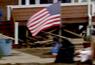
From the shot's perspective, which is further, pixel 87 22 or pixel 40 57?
pixel 87 22

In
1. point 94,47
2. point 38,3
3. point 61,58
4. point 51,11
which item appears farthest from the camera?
point 38,3

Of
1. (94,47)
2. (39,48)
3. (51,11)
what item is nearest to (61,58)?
(94,47)

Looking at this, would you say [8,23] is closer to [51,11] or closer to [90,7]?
[90,7]

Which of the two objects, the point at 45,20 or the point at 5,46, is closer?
the point at 45,20

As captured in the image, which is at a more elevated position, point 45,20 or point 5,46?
point 45,20

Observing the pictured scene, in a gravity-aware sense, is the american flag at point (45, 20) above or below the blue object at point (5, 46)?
above

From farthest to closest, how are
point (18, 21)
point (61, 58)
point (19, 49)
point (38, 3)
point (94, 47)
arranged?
point (38, 3) < point (18, 21) < point (19, 49) < point (61, 58) < point (94, 47)

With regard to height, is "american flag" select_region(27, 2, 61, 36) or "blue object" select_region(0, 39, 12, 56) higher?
"american flag" select_region(27, 2, 61, 36)

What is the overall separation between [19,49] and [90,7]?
543cm

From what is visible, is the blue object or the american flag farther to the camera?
the blue object

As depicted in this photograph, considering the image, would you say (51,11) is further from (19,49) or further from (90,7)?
(90,7)

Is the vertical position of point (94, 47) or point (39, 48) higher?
point (94, 47)

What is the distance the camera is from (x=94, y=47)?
59.4ft

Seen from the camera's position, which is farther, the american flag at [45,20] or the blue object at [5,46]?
the blue object at [5,46]
